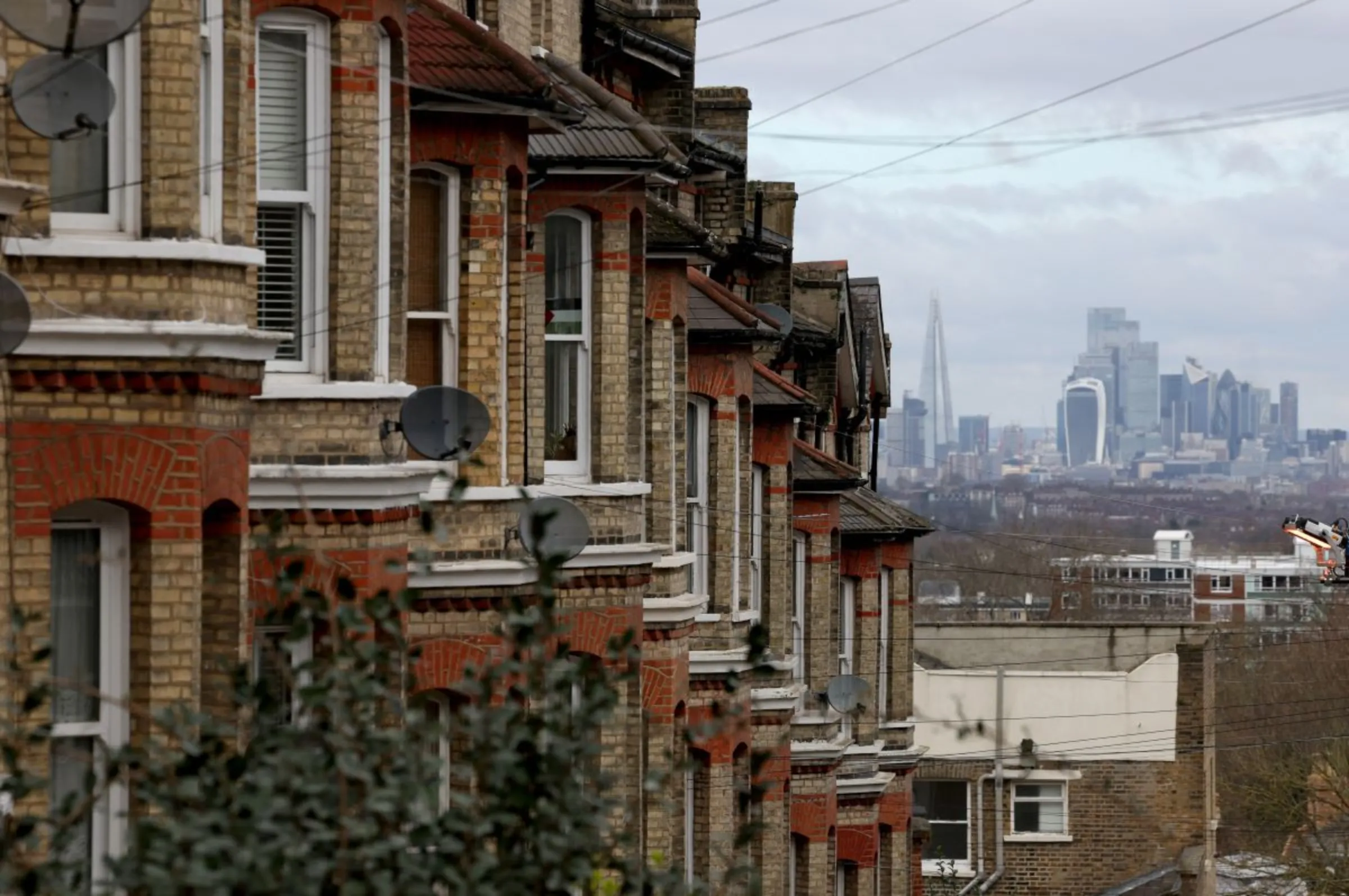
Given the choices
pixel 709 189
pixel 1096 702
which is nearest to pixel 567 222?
pixel 709 189

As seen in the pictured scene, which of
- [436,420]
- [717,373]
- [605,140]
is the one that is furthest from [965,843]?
[436,420]

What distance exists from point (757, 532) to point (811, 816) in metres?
4.86

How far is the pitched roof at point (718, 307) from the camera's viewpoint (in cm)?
2764

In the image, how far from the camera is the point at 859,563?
38906 millimetres

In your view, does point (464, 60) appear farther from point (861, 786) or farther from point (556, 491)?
point (861, 786)

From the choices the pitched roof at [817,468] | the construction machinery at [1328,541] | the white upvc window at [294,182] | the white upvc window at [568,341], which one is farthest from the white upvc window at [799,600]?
the white upvc window at [294,182]

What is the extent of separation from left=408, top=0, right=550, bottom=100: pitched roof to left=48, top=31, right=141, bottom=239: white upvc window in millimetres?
4727

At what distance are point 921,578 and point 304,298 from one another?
585ft

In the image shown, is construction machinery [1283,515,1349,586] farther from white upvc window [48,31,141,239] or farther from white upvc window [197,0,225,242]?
white upvc window [48,31,141,239]

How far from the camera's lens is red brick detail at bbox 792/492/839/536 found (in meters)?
34.7

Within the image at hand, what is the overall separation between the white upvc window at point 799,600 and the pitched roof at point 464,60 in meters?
16.3

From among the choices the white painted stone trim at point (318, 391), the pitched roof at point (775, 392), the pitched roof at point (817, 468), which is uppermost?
the pitched roof at point (775, 392)

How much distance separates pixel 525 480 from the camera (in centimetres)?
2012

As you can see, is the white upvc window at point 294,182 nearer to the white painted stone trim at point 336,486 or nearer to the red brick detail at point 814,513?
the white painted stone trim at point 336,486
